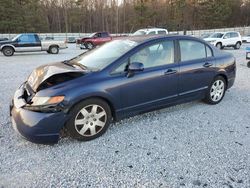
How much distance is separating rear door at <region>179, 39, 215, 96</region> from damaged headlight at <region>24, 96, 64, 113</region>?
2290 mm

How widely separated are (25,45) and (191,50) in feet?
46.9

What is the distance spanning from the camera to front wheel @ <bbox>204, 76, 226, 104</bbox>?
194 inches

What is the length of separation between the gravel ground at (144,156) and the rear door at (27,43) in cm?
1300

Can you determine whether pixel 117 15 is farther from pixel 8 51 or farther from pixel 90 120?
pixel 90 120

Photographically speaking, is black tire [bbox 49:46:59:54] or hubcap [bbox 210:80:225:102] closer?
hubcap [bbox 210:80:225:102]

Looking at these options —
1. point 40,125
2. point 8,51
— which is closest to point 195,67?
point 40,125

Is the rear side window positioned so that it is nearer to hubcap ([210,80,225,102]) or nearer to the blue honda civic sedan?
the blue honda civic sedan

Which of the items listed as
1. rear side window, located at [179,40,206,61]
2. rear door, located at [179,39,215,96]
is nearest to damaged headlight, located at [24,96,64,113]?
rear door, located at [179,39,215,96]

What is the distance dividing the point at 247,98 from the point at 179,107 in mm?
1875

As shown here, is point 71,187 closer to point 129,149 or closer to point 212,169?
point 129,149

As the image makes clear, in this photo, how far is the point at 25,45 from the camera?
16.1 m

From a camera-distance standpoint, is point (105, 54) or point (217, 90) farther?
point (217, 90)

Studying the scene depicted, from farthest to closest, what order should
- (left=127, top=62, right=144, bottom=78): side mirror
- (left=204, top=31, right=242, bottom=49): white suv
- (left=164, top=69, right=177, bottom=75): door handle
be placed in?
(left=204, top=31, right=242, bottom=49): white suv < (left=164, top=69, right=177, bottom=75): door handle < (left=127, top=62, right=144, bottom=78): side mirror

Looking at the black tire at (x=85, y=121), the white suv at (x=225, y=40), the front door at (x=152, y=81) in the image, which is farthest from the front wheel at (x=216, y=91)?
the white suv at (x=225, y=40)
